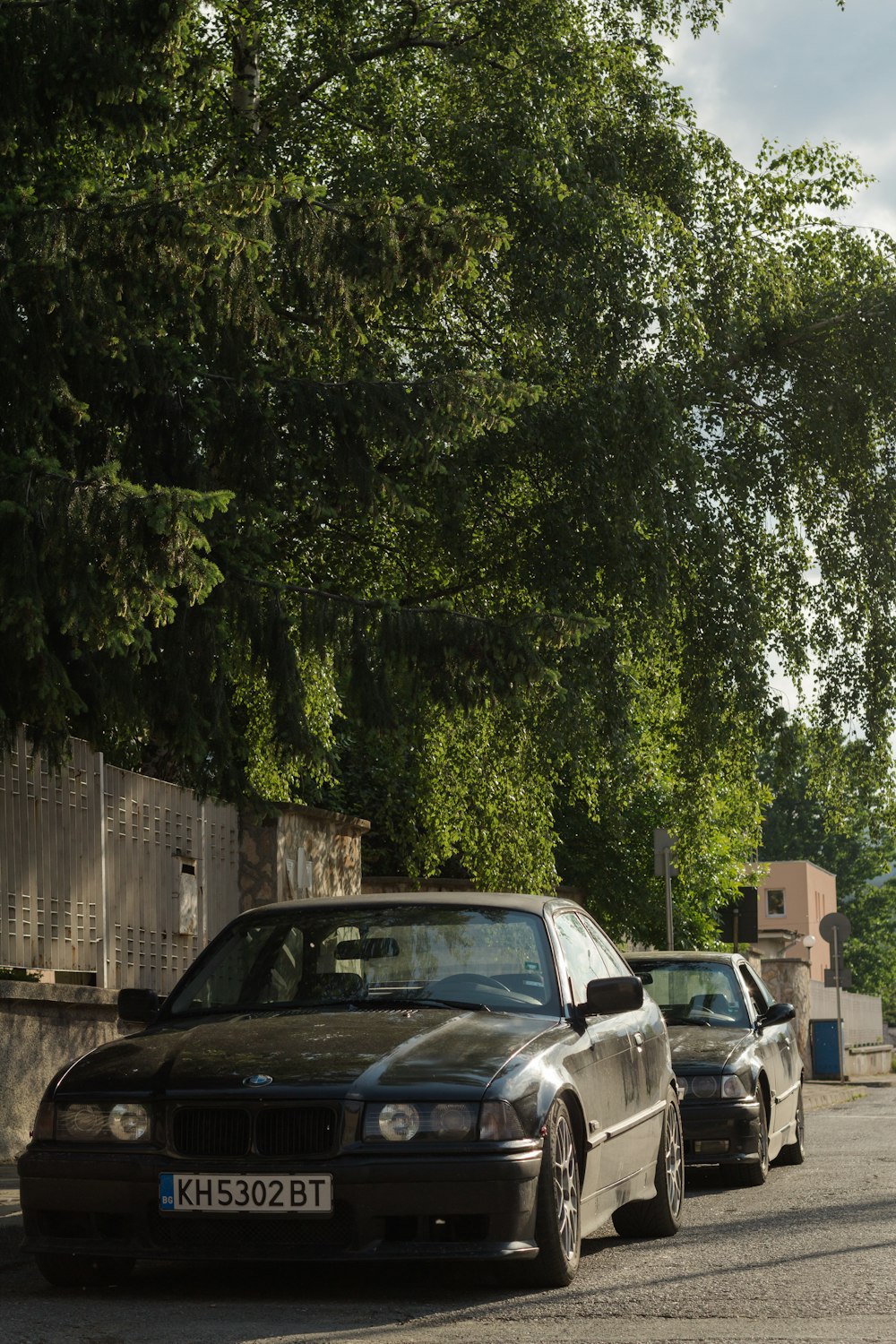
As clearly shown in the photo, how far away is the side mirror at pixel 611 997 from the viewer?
750cm

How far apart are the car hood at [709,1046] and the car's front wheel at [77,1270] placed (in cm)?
541

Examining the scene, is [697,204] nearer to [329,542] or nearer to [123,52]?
[329,542]

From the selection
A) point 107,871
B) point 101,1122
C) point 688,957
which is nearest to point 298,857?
point 107,871

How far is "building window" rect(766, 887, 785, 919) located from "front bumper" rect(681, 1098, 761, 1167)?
8816cm

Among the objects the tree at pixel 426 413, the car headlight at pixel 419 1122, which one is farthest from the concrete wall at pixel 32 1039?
the car headlight at pixel 419 1122

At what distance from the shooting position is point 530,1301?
6.57m

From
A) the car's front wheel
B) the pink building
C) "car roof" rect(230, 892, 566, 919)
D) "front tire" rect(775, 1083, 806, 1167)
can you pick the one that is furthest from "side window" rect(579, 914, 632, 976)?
the pink building

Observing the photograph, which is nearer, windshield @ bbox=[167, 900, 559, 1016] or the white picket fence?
windshield @ bbox=[167, 900, 559, 1016]

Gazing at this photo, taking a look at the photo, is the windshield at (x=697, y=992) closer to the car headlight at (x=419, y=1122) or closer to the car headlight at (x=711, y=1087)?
the car headlight at (x=711, y=1087)

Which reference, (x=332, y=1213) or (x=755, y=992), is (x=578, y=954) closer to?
(x=332, y=1213)

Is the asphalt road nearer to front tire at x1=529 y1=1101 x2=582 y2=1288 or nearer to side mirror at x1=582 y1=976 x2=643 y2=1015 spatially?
front tire at x1=529 y1=1101 x2=582 y2=1288

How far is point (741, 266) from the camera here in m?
20.6

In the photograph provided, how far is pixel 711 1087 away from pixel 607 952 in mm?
3202

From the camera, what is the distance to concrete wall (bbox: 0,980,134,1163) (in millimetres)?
11383
